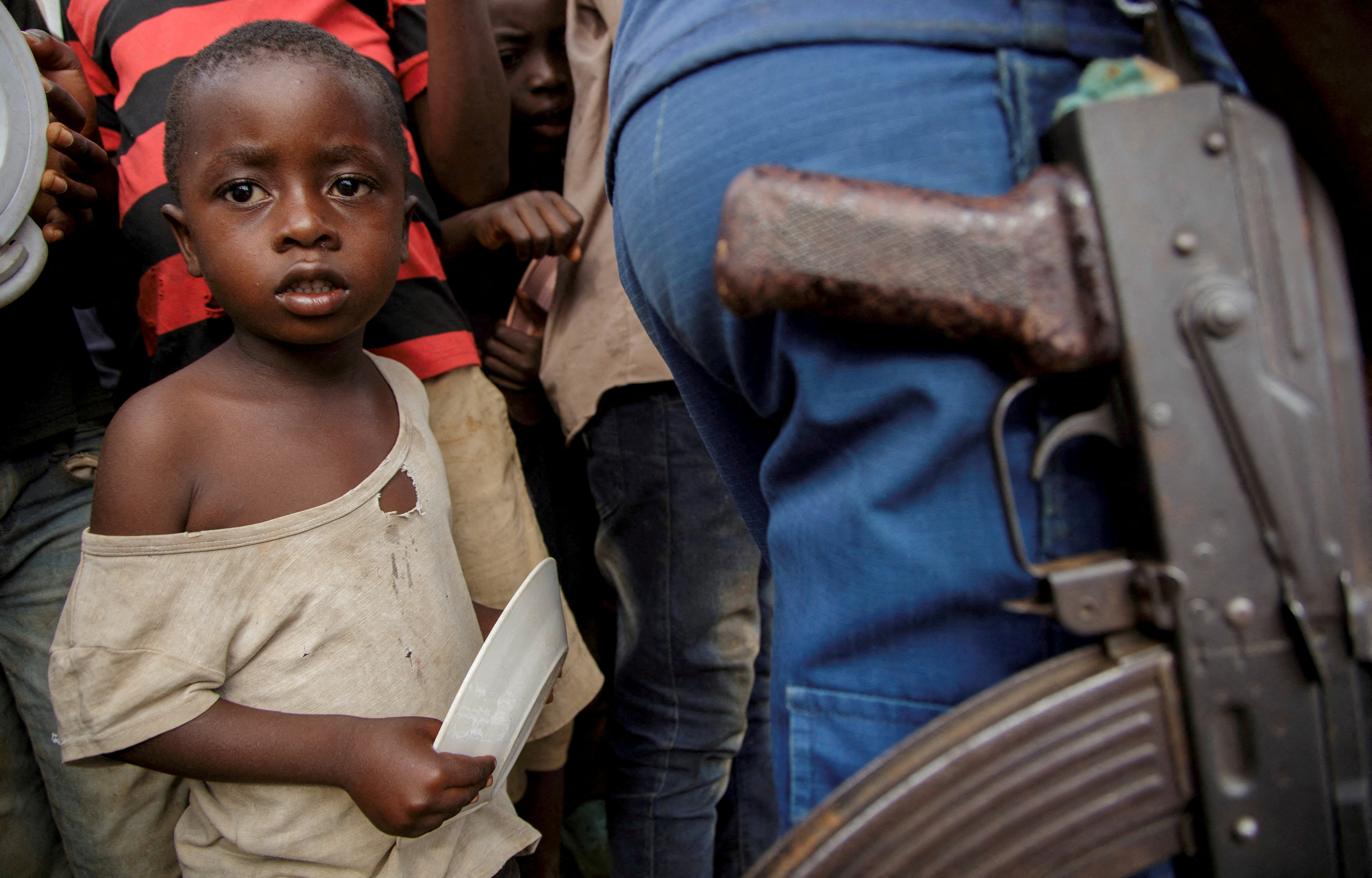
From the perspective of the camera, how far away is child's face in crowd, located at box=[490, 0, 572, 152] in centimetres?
170

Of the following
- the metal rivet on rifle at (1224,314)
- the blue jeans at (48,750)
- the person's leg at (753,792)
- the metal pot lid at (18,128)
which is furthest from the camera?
the person's leg at (753,792)

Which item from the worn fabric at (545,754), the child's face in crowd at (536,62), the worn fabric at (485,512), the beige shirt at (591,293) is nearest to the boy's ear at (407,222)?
the worn fabric at (485,512)

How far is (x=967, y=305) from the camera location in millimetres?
543

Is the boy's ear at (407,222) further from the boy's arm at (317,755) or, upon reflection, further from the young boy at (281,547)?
the boy's arm at (317,755)

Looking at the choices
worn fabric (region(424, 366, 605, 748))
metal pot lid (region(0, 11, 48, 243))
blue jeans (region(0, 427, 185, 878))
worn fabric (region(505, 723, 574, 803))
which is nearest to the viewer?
metal pot lid (region(0, 11, 48, 243))

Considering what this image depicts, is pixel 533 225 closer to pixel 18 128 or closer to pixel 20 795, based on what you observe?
pixel 18 128

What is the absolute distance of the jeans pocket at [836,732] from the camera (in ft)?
1.99

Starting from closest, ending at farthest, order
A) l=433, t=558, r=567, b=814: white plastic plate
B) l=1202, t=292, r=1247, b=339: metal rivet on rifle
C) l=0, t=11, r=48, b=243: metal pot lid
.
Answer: l=1202, t=292, r=1247, b=339: metal rivet on rifle
l=433, t=558, r=567, b=814: white plastic plate
l=0, t=11, r=48, b=243: metal pot lid

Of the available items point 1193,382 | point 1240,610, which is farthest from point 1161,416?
point 1240,610

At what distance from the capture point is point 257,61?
3.30 ft

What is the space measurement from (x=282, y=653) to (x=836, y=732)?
69 centimetres

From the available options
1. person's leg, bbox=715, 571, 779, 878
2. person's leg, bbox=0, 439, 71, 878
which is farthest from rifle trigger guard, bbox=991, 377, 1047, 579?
person's leg, bbox=0, 439, 71, 878

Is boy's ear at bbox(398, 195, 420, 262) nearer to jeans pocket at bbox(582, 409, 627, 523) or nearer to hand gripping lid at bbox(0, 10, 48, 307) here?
hand gripping lid at bbox(0, 10, 48, 307)

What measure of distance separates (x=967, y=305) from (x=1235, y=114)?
0.72 ft
